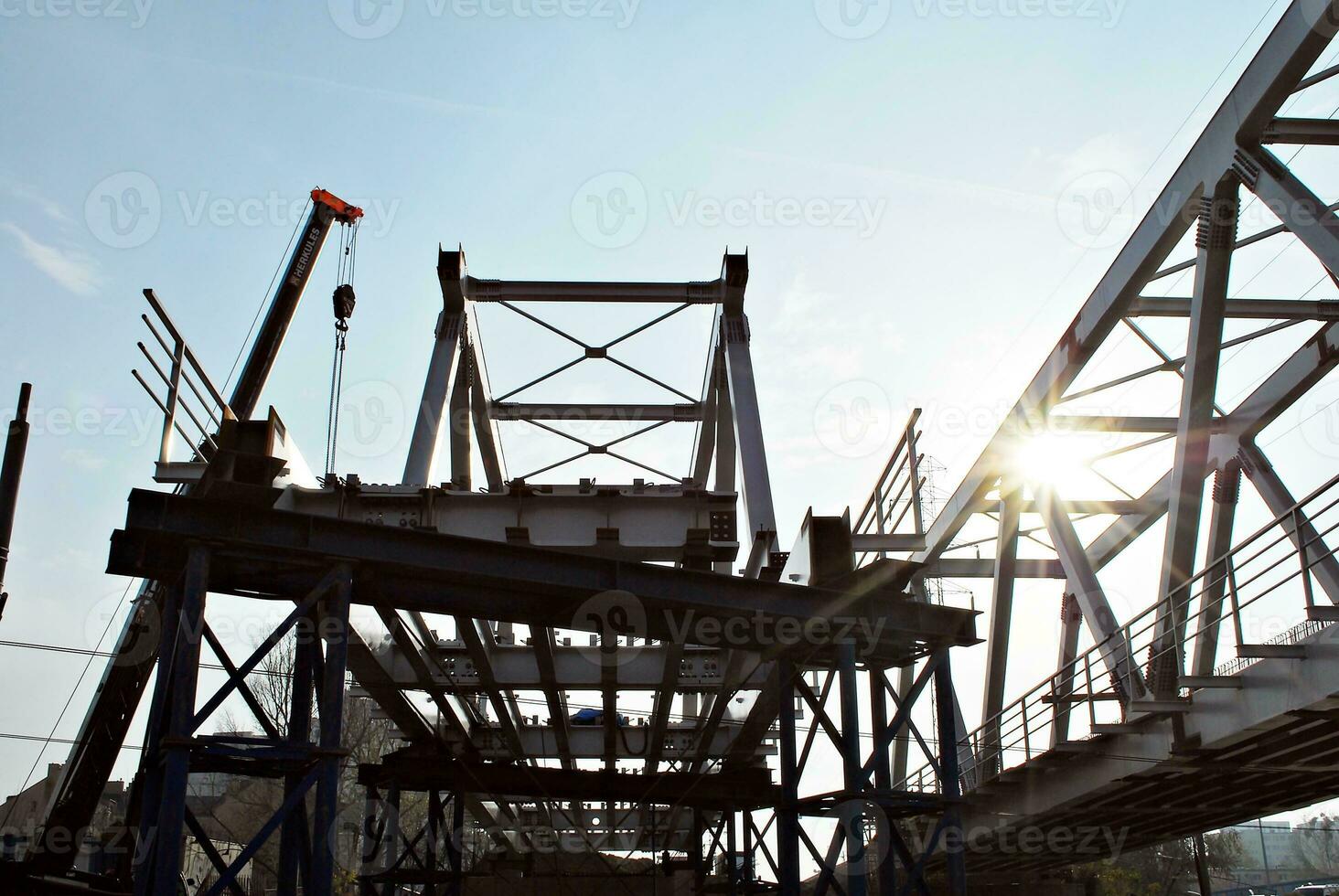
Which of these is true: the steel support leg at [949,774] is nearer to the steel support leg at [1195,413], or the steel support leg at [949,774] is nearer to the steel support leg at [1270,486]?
the steel support leg at [1195,413]

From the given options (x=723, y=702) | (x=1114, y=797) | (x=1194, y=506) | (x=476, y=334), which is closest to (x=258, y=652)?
(x=723, y=702)

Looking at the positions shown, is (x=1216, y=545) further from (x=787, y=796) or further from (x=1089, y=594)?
(x=787, y=796)

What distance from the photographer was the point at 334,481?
12.2m

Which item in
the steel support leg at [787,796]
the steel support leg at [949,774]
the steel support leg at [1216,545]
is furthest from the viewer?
the steel support leg at [1216,545]

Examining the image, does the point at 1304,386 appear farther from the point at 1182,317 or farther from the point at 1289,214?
the point at 1289,214

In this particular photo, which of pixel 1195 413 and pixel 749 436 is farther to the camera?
pixel 749 436

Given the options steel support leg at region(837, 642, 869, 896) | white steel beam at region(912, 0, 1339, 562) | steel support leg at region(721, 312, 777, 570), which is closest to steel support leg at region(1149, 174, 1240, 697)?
white steel beam at region(912, 0, 1339, 562)

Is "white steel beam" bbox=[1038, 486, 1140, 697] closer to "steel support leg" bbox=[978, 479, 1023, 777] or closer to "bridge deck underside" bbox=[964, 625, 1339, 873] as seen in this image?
"bridge deck underside" bbox=[964, 625, 1339, 873]

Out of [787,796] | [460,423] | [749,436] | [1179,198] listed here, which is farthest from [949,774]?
[460,423]

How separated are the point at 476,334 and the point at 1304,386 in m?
14.1

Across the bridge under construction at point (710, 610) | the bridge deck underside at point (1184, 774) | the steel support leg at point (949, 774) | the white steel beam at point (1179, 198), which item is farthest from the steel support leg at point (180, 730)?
the white steel beam at point (1179, 198)

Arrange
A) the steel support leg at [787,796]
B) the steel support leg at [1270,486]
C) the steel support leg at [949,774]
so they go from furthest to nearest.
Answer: the steel support leg at [1270,486]
the steel support leg at [787,796]
the steel support leg at [949,774]

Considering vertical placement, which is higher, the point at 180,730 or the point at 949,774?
the point at 180,730

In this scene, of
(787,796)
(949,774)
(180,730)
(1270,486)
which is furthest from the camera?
(1270,486)
